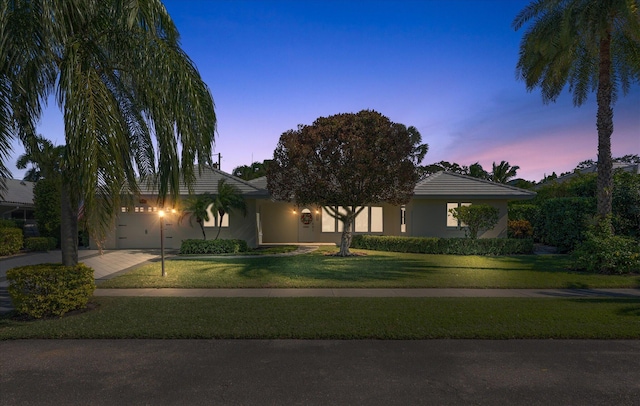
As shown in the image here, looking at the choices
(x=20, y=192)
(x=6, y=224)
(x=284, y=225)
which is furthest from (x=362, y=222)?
(x=20, y=192)

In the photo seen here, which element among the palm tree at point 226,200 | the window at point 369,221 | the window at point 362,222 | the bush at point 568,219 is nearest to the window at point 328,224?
the window at point 369,221

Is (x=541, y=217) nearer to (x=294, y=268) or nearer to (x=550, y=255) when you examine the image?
(x=550, y=255)

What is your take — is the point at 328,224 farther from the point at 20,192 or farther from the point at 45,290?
the point at 20,192

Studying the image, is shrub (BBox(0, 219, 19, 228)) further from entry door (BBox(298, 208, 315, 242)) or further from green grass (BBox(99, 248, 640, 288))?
entry door (BBox(298, 208, 315, 242))

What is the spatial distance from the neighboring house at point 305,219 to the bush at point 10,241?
3.61m

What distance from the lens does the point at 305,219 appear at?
877 inches

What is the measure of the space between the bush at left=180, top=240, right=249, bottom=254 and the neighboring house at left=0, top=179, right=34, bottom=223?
1400 centimetres

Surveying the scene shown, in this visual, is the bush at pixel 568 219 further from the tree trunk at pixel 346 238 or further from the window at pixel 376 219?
the tree trunk at pixel 346 238

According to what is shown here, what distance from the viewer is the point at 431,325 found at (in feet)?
20.5

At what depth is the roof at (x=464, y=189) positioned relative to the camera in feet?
63.7

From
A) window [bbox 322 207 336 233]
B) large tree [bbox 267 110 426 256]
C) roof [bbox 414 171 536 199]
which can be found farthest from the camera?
window [bbox 322 207 336 233]

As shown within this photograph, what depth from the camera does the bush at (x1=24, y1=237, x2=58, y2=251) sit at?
59.9 ft

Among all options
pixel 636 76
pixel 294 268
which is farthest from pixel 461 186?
pixel 294 268

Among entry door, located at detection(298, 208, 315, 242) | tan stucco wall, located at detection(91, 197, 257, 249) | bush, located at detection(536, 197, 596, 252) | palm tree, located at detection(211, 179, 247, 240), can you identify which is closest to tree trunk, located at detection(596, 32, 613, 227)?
bush, located at detection(536, 197, 596, 252)
